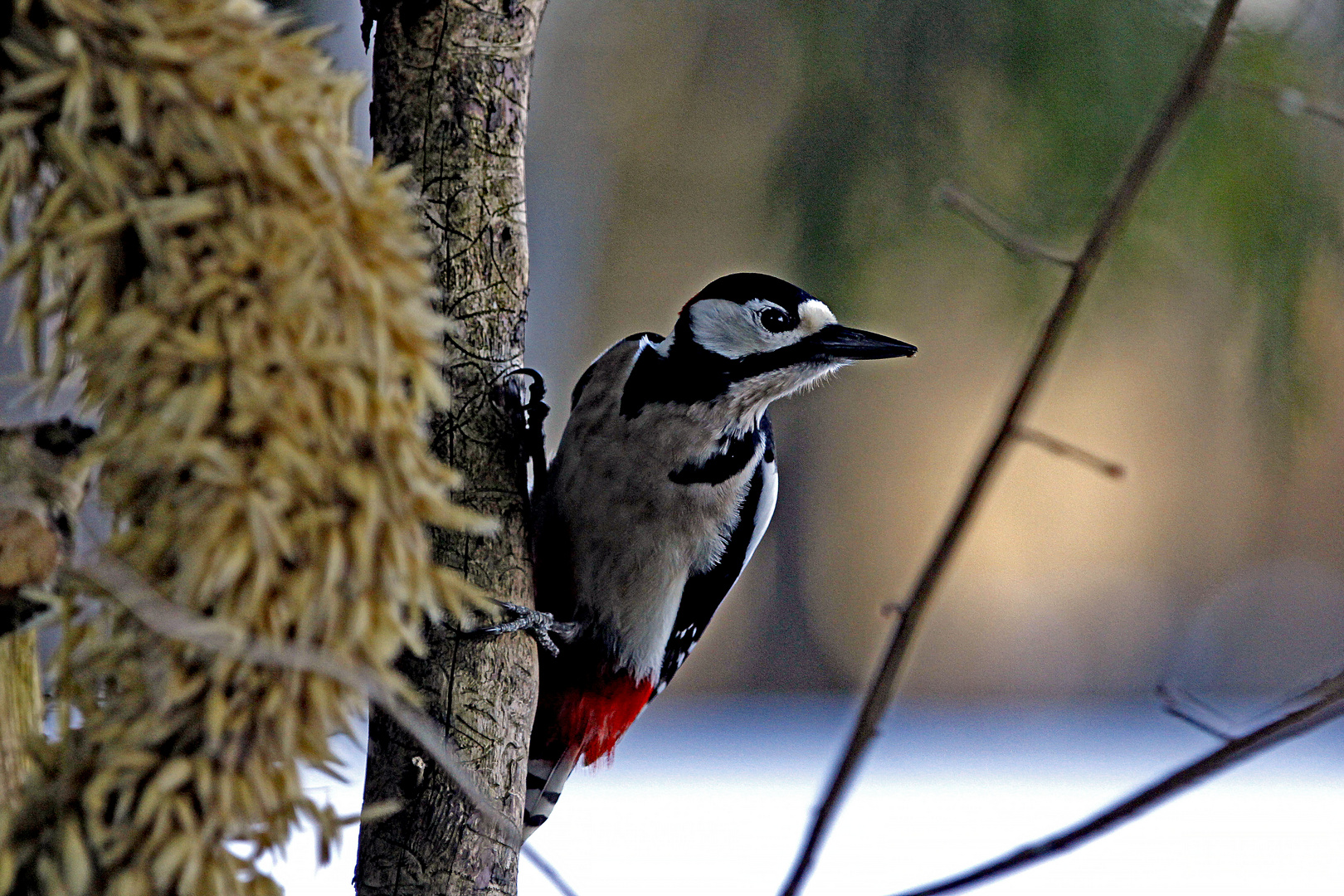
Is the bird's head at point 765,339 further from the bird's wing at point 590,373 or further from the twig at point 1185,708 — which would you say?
the twig at point 1185,708

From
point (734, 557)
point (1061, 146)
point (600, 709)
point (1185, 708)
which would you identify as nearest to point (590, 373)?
point (734, 557)

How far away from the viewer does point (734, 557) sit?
4.68ft

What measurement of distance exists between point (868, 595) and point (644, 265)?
1074mm

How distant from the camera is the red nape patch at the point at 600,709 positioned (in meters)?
1.43

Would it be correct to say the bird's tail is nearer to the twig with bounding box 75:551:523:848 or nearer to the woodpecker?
the woodpecker

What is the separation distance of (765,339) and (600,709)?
1.56ft

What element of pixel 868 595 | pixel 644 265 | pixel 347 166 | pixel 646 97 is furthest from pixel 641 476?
pixel 868 595

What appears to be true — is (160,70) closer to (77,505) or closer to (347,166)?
(347,166)

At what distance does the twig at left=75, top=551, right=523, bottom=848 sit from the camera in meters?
0.51

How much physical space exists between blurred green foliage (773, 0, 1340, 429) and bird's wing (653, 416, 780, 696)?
370 mm

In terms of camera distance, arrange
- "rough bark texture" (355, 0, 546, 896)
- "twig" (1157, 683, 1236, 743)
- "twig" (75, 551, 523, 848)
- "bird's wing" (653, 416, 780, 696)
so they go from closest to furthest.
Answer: "twig" (75, 551, 523, 848) < "twig" (1157, 683, 1236, 743) < "rough bark texture" (355, 0, 546, 896) < "bird's wing" (653, 416, 780, 696)

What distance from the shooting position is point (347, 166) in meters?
0.57

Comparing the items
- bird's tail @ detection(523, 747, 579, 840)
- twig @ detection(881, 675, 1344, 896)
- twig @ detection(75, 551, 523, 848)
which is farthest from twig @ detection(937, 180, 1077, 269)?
bird's tail @ detection(523, 747, 579, 840)

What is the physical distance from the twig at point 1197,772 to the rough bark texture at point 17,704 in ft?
1.40
